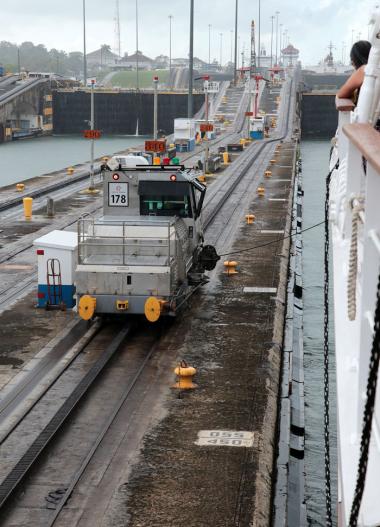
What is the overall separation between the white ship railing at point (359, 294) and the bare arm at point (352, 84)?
8cm

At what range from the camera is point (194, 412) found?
46.6 ft

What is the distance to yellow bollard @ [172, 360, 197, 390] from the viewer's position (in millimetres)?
15281

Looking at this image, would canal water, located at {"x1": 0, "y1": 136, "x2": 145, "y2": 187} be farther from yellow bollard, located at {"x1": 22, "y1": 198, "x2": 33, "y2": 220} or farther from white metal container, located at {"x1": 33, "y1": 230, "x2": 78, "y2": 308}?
white metal container, located at {"x1": 33, "y1": 230, "x2": 78, "y2": 308}

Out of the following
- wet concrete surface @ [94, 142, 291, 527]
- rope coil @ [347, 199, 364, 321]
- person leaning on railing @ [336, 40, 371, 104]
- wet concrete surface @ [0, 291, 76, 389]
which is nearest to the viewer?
rope coil @ [347, 199, 364, 321]

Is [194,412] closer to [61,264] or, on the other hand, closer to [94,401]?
[94,401]

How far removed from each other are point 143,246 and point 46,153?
8438 centimetres

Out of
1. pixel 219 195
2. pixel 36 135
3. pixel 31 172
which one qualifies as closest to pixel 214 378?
pixel 219 195

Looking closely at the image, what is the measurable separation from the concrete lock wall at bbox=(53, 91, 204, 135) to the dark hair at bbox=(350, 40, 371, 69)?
11516cm

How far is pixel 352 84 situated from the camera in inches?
337

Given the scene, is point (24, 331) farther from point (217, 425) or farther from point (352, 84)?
point (352, 84)

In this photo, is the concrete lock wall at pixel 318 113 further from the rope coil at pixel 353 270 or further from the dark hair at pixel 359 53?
the rope coil at pixel 353 270

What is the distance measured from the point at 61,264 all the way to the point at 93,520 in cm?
1047

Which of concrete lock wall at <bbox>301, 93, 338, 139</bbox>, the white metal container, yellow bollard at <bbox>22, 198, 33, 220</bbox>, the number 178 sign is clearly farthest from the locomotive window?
concrete lock wall at <bbox>301, 93, 338, 139</bbox>

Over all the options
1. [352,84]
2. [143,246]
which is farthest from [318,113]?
[352,84]
